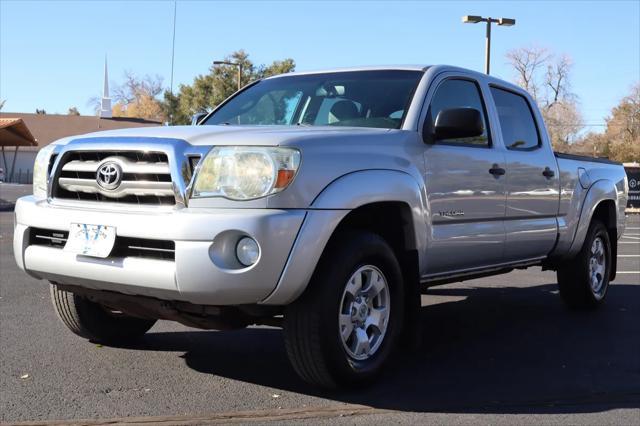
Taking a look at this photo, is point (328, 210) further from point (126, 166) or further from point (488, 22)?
point (488, 22)

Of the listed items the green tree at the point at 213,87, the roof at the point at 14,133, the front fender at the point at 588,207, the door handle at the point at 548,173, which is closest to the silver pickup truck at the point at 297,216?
the door handle at the point at 548,173

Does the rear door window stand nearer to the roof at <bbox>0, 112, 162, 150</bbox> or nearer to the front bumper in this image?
the front bumper

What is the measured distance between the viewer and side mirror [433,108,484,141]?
16.4 ft

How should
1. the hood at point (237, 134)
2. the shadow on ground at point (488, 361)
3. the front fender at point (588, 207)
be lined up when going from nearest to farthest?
the hood at point (237, 134) < the shadow on ground at point (488, 361) < the front fender at point (588, 207)

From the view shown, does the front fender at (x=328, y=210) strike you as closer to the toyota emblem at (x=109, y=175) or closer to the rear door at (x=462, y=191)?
the rear door at (x=462, y=191)

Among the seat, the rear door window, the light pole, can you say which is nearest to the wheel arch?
the rear door window

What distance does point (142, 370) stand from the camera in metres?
4.89

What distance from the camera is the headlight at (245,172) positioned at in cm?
403

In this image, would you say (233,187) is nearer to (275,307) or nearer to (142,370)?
(275,307)

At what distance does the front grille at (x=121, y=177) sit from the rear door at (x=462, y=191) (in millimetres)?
1695

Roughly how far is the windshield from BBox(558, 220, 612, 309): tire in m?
2.82

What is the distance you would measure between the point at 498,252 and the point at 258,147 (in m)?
2.43

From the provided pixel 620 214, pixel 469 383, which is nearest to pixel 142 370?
pixel 469 383

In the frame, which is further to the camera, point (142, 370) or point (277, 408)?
point (142, 370)
